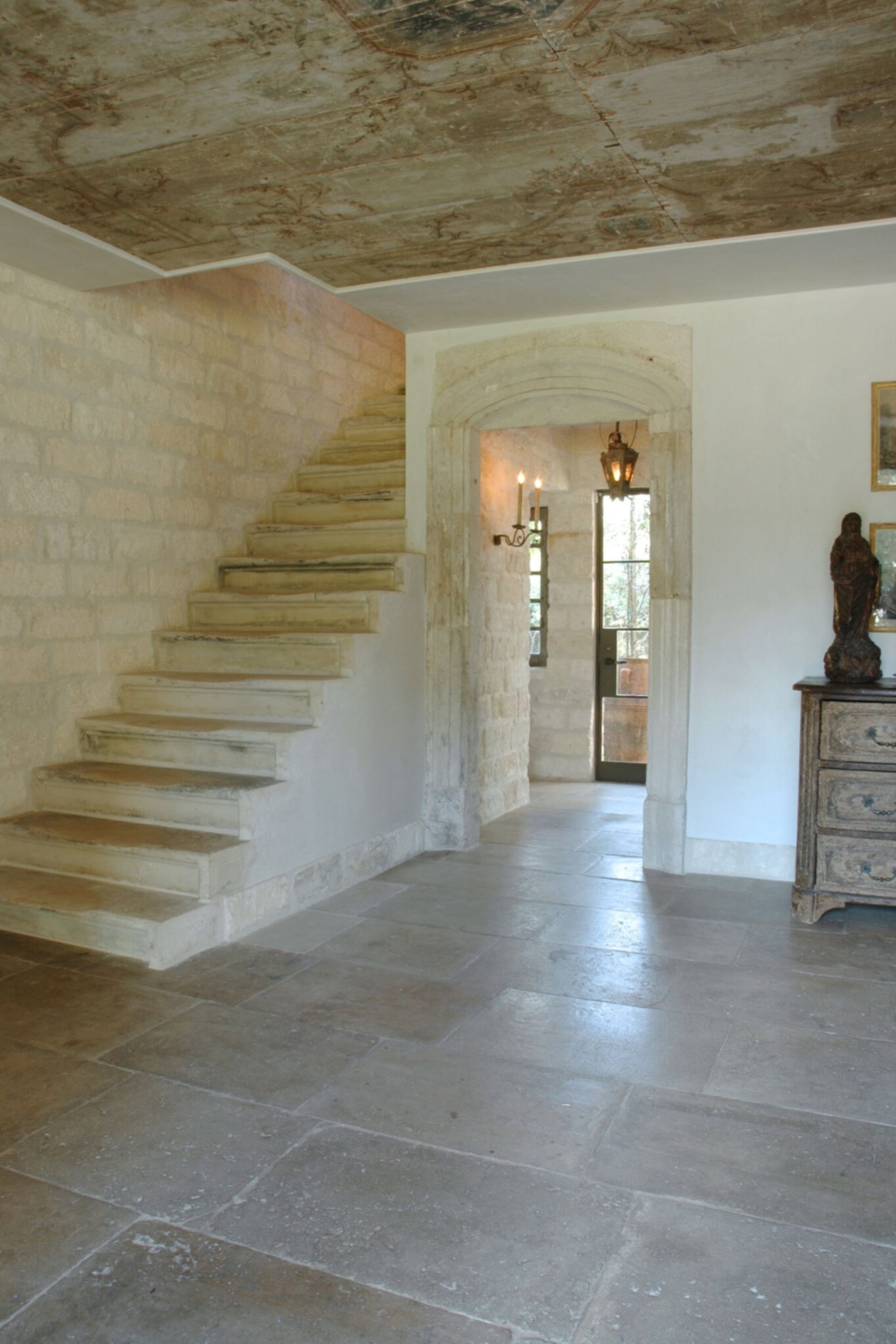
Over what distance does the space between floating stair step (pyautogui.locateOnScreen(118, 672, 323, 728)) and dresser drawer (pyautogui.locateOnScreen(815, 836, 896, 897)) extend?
2.20 meters

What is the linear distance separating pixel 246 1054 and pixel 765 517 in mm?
3291

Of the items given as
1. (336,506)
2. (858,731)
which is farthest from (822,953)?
(336,506)

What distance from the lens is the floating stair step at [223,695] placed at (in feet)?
14.9

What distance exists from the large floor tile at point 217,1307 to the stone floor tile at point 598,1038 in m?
1.05

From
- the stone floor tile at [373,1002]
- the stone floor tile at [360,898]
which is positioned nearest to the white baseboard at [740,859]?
the stone floor tile at [360,898]

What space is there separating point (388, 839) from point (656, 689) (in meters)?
1.51

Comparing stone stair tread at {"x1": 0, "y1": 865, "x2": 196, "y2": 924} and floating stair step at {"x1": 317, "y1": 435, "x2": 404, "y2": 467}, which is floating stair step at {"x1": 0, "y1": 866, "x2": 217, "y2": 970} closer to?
stone stair tread at {"x1": 0, "y1": 865, "x2": 196, "y2": 924}

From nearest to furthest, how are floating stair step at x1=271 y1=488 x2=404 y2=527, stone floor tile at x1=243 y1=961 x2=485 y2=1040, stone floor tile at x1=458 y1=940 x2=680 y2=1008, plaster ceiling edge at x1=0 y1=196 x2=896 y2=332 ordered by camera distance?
stone floor tile at x1=243 y1=961 x2=485 y2=1040
stone floor tile at x1=458 y1=940 x2=680 y2=1008
plaster ceiling edge at x1=0 y1=196 x2=896 y2=332
floating stair step at x1=271 y1=488 x2=404 y2=527

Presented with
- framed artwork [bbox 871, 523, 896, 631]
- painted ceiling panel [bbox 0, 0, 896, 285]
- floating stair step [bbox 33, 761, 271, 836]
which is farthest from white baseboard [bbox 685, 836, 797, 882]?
painted ceiling panel [bbox 0, 0, 896, 285]

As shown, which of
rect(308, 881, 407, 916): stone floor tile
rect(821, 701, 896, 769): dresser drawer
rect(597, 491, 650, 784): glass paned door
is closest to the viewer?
rect(821, 701, 896, 769): dresser drawer

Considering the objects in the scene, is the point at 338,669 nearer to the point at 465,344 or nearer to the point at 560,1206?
the point at 465,344

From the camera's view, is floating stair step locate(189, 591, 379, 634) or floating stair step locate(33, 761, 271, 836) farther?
floating stair step locate(189, 591, 379, 634)

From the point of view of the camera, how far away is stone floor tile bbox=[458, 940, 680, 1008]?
338 cm

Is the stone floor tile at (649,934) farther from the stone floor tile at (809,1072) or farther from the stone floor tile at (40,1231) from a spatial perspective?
the stone floor tile at (40,1231)
